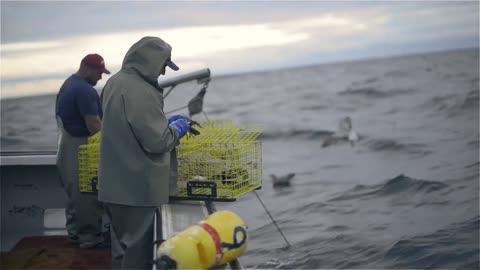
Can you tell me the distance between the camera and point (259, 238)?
457 inches

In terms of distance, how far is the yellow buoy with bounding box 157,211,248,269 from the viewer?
11.4ft

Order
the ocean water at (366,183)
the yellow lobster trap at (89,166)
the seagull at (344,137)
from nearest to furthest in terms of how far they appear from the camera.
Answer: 1. the yellow lobster trap at (89,166)
2. the ocean water at (366,183)
3. the seagull at (344,137)

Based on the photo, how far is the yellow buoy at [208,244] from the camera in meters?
3.47

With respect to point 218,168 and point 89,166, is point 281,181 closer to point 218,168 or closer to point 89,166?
point 89,166

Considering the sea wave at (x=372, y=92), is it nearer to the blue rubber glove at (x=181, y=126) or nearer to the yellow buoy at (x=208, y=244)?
the blue rubber glove at (x=181, y=126)

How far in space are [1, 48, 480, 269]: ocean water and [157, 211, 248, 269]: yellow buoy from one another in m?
3.06

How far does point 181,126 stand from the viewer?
4.31 meters

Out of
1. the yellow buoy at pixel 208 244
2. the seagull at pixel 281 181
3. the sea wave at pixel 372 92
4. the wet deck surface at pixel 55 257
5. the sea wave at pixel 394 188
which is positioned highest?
the yellow buoy at pixel 208 244

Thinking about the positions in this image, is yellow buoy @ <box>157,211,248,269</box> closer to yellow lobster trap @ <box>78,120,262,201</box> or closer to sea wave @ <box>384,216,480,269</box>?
yellow lobster trap @ <box>78,120,262,201</box>

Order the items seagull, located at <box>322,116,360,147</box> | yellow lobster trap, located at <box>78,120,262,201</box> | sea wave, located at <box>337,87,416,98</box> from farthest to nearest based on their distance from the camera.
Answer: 1. sea wave, located at <box>337,87,416,98</box>
2. seagull, located at <box>322,116,360,147</box>
3. yellow lobster trap, located at <box>78,120,262,201</box>

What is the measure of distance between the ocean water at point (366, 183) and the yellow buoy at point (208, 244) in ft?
10.0

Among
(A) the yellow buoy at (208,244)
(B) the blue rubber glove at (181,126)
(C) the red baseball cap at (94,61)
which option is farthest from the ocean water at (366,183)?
(A) the yellow buoy at (208,244)

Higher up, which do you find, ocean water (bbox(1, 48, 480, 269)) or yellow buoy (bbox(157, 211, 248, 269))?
yellow buoy (bbox(157, 211, 248, 269))

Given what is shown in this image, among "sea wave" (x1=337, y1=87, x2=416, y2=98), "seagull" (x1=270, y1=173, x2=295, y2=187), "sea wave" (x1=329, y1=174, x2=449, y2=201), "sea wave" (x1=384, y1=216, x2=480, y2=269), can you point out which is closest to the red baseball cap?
"sea wave" (x1=384, y1=216, x2=480, y2=269)
